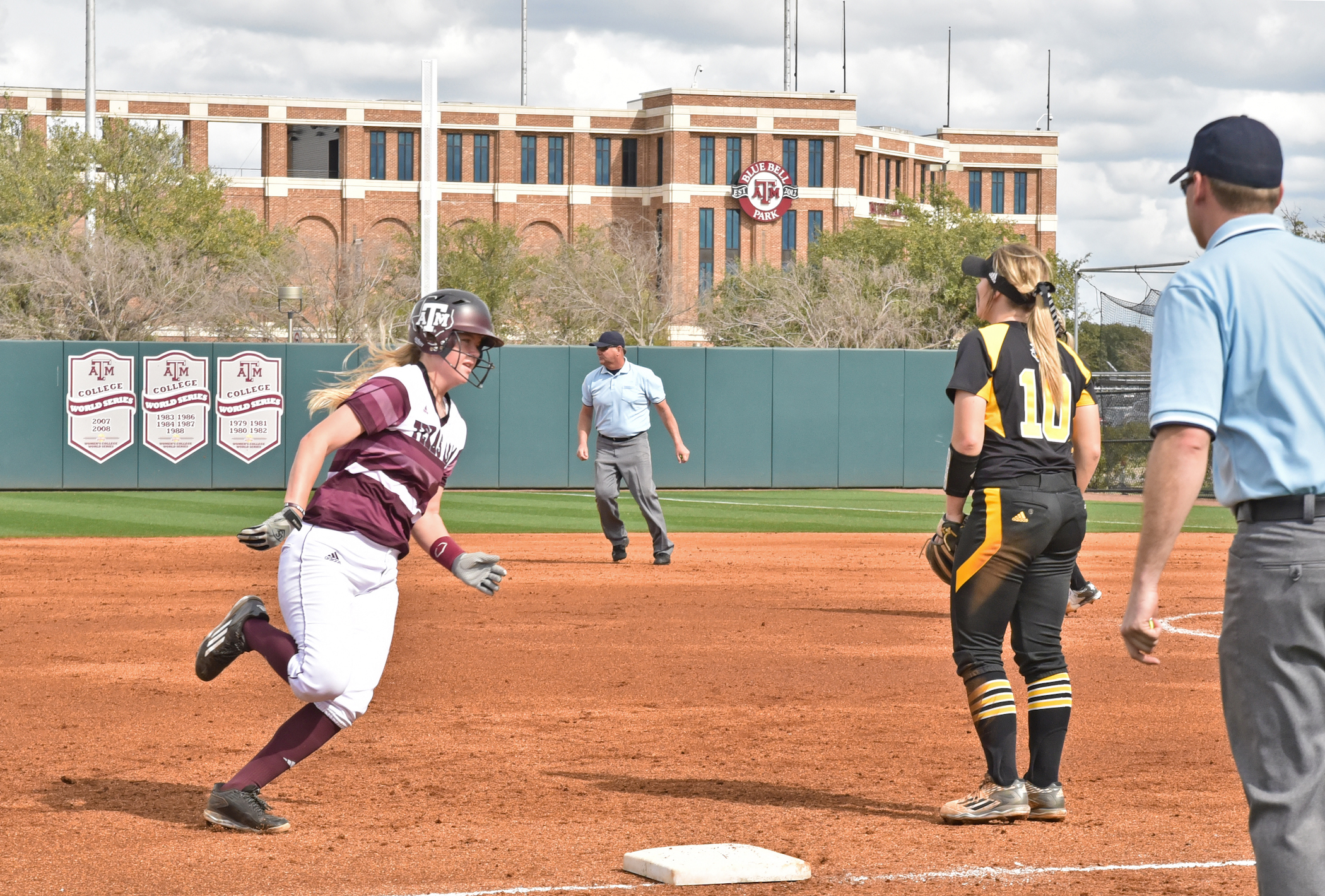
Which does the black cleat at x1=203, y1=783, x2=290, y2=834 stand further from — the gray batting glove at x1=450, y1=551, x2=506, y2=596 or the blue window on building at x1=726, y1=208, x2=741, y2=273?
the blue window on building at x1=726, y1=208, x2=741, y2=273

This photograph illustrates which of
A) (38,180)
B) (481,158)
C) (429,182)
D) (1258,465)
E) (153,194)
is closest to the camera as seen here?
(1258,465)

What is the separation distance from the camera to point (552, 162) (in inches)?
3255

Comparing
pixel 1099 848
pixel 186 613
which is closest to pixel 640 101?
pixel 186 613

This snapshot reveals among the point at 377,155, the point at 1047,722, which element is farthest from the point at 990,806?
the point at 377,155

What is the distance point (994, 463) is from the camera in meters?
5.18

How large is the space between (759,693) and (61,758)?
3.45 m

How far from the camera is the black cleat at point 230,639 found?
5141mm

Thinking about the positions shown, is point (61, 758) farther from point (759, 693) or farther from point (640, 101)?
point (640, 101)

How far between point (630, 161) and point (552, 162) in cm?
445

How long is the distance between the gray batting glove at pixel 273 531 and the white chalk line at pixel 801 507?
1647 cm

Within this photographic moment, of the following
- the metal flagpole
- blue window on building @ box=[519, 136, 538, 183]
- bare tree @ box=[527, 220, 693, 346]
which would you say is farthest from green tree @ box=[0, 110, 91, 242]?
blue window on building @ box=[519, 136, 538, 183]

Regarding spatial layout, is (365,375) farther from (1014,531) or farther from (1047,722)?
(1047,722)

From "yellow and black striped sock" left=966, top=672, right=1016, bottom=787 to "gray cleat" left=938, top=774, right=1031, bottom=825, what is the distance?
4 centimetres

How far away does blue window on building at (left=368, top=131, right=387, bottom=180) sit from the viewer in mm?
81750
